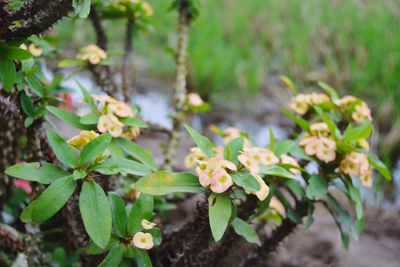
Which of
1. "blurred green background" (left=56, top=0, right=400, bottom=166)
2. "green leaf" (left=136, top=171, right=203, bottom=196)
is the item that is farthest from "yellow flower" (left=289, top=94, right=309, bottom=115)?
"blurred green background" (left=56, top=0, right=400, bottom=166)

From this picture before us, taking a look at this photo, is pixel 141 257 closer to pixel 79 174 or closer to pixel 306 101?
pixel 79 174

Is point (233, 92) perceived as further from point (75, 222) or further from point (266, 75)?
point (75, 222)

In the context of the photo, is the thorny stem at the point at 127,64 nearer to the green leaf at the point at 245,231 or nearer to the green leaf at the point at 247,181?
the green leaf at the point at 245,231

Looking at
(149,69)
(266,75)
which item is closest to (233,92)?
(266,75)

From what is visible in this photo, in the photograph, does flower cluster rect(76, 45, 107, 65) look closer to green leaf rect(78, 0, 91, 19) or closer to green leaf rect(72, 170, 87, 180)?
green leaf rect(78, 0, 91, 19)

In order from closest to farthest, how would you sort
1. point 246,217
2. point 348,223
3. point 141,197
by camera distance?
point 141,197, point 246,217, point 348,223

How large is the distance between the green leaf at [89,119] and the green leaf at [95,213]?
29 centimetres

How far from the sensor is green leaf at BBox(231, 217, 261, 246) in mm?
1264

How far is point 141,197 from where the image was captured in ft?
3.75

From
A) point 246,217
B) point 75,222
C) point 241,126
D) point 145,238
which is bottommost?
point 241,126

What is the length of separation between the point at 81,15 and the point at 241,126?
2.51 m

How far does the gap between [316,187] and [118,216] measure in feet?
1.94

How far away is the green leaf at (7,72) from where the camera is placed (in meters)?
1.14

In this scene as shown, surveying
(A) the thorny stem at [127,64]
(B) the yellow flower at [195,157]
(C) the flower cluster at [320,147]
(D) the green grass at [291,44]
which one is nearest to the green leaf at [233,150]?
(B) the yellow flower at [195,157]
